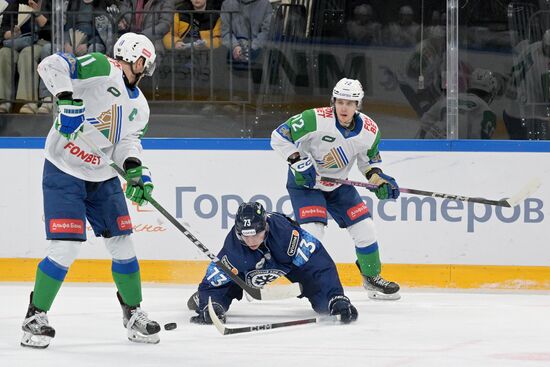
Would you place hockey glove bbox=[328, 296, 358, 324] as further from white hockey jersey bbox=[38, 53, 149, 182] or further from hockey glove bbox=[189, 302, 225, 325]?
white hockey jersey bbox=[38, 53, 149, 182]

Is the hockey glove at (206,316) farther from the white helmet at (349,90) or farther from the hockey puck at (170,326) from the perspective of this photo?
the white helmet at (349,90)

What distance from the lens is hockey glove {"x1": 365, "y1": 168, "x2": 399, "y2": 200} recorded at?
592 cm

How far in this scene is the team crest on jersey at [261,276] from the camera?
522cm

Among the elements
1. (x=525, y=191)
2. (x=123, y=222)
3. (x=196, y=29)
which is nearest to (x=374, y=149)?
(x=525, y=191)

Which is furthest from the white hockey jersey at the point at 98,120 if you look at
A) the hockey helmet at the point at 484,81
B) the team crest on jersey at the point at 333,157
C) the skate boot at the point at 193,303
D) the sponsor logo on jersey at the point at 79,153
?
the hockey helmet at the point at 484,81

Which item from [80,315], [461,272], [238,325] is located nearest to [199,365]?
[238,325]

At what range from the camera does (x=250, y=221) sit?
4938 mm

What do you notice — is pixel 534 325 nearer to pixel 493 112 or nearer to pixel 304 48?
pixel 493 112

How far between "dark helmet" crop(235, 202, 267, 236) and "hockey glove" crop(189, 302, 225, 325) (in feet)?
1.21

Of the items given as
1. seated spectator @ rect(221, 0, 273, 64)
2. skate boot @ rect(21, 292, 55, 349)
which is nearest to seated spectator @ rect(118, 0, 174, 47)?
seated spectator @ rect(221, 0, 273, 64)

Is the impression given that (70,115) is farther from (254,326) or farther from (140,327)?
(254,326)

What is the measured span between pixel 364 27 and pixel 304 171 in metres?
1.47

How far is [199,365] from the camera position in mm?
4238

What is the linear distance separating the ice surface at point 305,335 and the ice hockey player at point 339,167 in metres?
0.27
